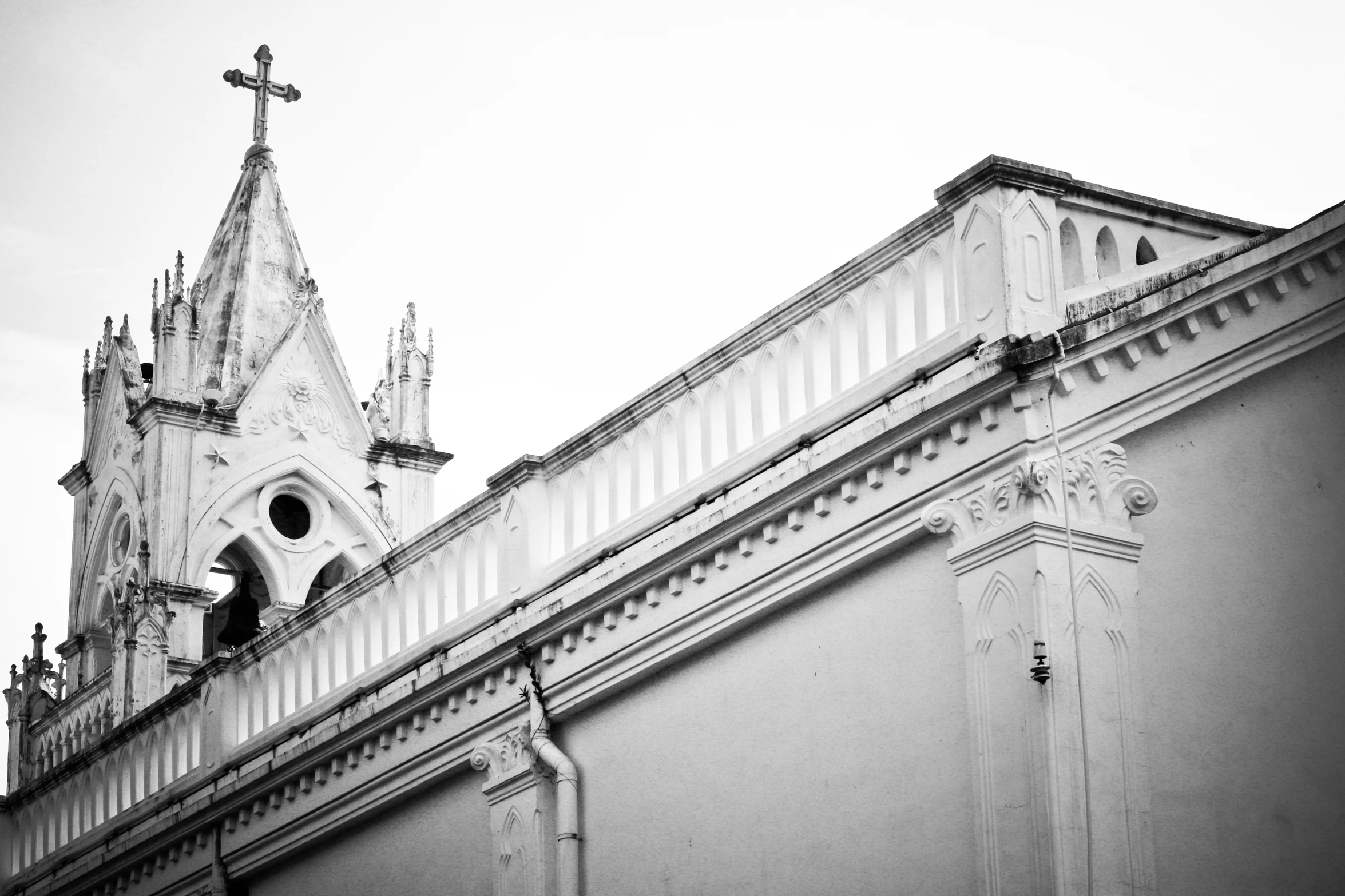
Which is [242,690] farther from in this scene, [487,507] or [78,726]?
[78,726]

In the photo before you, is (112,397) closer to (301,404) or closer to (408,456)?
(301,404)

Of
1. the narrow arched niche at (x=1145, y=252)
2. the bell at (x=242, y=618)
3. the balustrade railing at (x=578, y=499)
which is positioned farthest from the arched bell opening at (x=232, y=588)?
the narrow arched niche at (x=1145, y=252)

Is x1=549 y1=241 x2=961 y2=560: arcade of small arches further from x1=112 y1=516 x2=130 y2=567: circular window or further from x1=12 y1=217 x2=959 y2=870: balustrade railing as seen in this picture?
x1=112 y1=516 x2=130 y2=567: circular window

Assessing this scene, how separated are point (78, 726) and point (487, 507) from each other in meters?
16.8

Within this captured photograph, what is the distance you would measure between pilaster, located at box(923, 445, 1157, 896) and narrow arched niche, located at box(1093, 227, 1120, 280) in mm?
1432

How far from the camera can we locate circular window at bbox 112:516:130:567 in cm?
3334

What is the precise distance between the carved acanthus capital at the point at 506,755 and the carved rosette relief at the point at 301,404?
56.5 feet

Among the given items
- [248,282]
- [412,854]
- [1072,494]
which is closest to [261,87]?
[248,282]

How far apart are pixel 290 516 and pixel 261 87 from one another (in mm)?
6944

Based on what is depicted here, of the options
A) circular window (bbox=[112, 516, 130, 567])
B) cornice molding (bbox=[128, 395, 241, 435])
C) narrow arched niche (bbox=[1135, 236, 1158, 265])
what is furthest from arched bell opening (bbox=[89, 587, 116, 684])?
narrow arched niche (bbox=[1135, 236, 1158, 265])

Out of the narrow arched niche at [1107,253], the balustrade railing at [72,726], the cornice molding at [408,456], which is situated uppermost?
the cornice molding at [408,456]

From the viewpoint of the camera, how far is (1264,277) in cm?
1277

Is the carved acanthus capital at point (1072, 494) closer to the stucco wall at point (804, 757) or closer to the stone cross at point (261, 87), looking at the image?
the stucco wall at point (804, 757)

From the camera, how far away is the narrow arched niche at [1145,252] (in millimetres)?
13711
